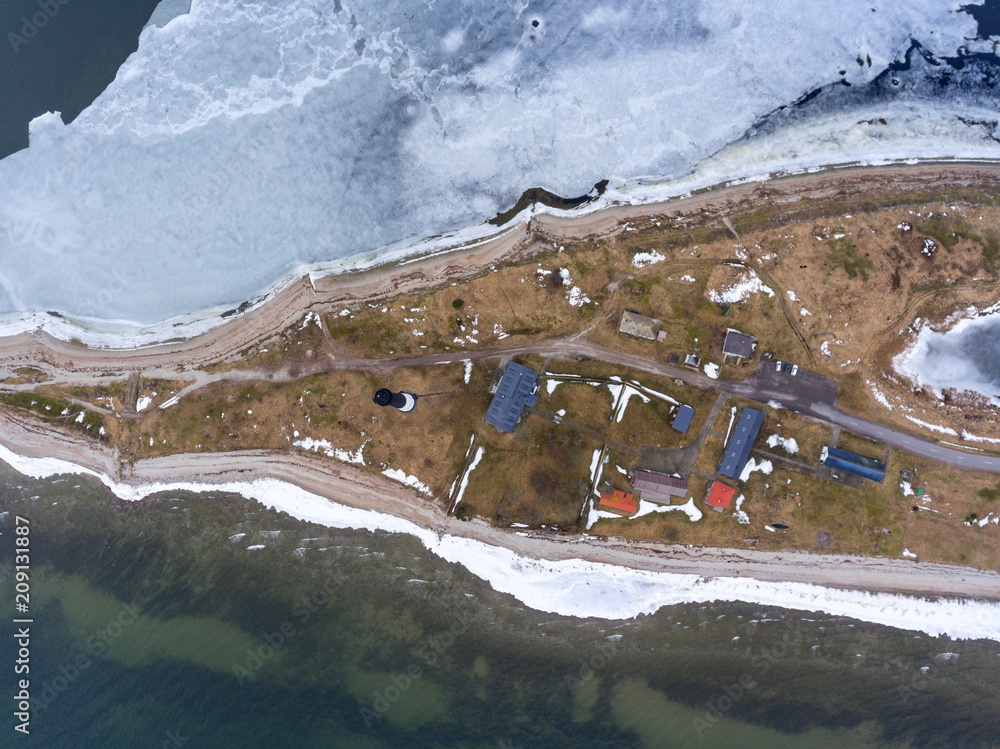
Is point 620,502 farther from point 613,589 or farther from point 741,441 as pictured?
point 741,441

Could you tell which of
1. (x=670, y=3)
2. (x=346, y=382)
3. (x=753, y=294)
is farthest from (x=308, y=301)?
(x=670, y=3)

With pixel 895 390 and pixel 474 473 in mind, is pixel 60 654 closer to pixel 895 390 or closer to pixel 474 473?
pixel 474 473

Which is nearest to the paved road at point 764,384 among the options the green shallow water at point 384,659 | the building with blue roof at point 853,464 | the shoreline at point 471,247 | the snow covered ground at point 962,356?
the building with blue roof at point 853,464

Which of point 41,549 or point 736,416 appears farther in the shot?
point 41,549

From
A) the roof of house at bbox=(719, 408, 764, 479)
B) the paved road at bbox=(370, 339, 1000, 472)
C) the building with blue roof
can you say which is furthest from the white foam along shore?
the paved road at bbox=(370, 339, 1000, 472)

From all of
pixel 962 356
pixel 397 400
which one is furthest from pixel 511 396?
pixel 962 356

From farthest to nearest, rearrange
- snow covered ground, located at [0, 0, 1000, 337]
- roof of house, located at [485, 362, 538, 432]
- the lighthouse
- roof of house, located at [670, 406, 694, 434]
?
snow covered ground, located at [0, 0, 1000, 337] → roof of house, located at [670, 406, 694, 434] → roof of house, located at [485, 362, 538, 432] → the lighthouse

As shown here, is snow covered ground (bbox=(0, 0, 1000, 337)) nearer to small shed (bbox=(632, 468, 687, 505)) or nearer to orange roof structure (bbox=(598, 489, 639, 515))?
small shed (bbox=(632, 468, 687, 505))
